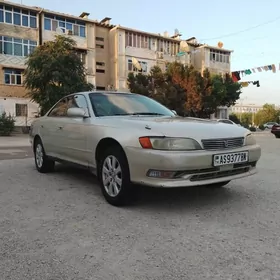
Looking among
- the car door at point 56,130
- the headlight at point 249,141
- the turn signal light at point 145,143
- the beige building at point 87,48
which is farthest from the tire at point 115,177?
the beige building at point 87,48

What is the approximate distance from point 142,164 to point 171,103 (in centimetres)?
2839

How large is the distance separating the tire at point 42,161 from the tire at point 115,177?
2225 millimetres

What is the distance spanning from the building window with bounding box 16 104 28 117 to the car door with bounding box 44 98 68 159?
27669 millimetres

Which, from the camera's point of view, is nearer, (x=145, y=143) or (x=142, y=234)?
(x=142, y=234)

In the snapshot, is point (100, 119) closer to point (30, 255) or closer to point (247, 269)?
point (30, 255)

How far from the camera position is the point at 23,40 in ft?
106

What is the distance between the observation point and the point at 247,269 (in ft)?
8.07

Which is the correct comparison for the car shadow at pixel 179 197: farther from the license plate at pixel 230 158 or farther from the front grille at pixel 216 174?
the license plate at pixel 230 158

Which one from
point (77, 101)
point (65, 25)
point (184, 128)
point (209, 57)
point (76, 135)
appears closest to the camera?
point (184, 128)

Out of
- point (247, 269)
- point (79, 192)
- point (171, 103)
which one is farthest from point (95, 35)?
point (247, 269)

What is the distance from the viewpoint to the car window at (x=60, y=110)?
573 cm

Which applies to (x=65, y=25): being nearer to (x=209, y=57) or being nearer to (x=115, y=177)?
(x=209, y=57)

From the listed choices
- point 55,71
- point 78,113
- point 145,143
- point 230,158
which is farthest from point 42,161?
point 55,71

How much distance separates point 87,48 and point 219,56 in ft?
71.2
